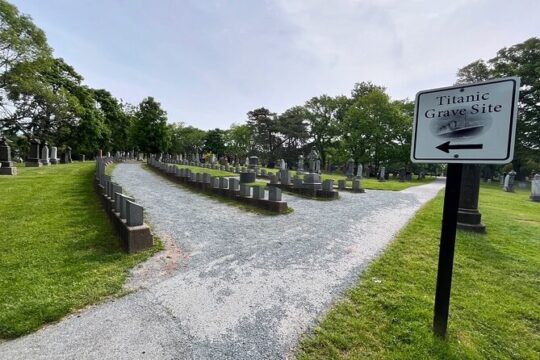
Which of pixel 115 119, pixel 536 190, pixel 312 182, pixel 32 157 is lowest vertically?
pixel 536 190

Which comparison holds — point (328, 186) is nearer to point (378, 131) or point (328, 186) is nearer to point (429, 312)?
point (429, 312)

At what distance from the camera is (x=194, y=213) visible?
7246 mm

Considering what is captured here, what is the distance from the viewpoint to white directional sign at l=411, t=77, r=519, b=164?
71.3 inches

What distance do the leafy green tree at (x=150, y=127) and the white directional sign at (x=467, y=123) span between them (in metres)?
41.6

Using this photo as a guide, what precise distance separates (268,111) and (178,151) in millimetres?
24976

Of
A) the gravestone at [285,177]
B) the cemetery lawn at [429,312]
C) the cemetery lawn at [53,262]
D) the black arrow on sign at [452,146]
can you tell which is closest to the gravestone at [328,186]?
the gravestone at [285,177]

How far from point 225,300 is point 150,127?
4088cm

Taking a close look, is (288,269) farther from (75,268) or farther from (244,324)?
(75,268)

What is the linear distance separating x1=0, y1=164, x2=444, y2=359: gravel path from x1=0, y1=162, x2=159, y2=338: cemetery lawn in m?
0.29

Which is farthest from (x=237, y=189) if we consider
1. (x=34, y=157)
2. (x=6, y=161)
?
(x=34, y=157)

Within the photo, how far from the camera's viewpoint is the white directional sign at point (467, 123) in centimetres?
181

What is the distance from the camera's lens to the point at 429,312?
2717 mm

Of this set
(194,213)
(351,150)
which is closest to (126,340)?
(194,213)

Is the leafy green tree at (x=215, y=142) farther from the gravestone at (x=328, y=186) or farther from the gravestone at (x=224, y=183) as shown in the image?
the gravestone at (x=328, y=186)
